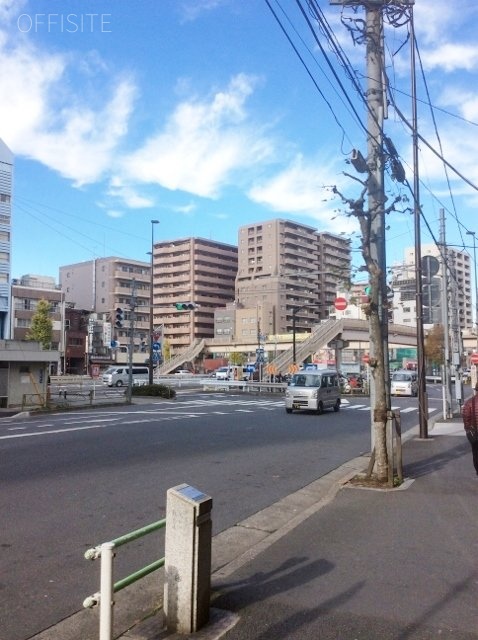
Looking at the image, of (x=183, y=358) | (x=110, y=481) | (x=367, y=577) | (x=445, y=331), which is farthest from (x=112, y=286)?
(x=367, y=577)

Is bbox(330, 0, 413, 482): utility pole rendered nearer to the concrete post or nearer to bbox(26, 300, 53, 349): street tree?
the concrete post

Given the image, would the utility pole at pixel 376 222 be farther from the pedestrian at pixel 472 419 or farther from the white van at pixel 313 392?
Result: the white van at pixel 313 392

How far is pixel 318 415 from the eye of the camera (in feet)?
84.0

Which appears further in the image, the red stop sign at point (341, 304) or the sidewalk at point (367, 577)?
the red stop sign at point (341, 304)

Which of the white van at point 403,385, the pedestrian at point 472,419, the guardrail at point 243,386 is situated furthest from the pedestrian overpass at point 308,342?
the pedestrian at point 472,419

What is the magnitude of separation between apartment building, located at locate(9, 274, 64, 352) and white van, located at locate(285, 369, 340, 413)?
64867mm

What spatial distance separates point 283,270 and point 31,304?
55.1m

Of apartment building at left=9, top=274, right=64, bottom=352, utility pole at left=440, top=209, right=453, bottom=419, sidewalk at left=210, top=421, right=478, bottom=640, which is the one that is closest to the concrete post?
sidewalk at left=210, top=421, right=478, bottom=640

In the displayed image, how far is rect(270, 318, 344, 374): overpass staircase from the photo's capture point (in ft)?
210

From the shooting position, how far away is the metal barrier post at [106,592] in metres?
3.31

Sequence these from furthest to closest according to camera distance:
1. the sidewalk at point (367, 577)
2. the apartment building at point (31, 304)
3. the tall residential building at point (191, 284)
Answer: the tall residential building at point (191, 284) < the apartment building at point (31, 304) < the sidewalk at point (367, 577)

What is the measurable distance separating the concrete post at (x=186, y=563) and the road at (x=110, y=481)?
100 cm

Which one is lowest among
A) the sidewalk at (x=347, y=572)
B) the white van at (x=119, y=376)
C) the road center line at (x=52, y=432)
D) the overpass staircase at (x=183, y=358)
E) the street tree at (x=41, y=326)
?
the road center line at (x=52, y=432)

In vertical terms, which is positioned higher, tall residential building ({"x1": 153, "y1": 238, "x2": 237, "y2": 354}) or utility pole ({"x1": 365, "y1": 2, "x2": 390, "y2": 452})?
tall residential building ({"x1": 153, "y1": 238, "x2": 237, "y2": 354})
